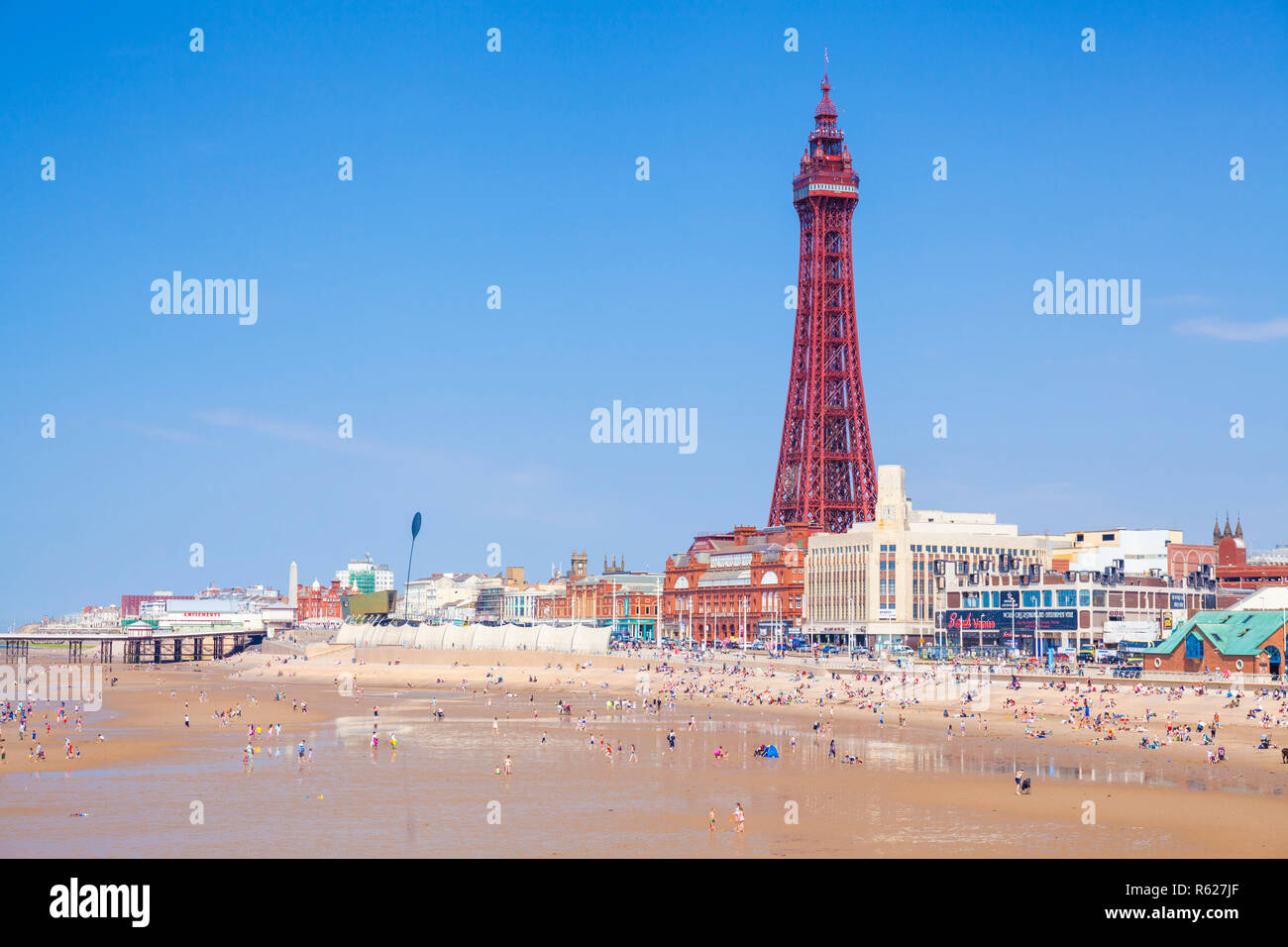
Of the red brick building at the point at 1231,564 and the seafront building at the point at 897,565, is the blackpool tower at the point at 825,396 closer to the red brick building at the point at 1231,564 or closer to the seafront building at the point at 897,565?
the seafront building at the point at 897,565

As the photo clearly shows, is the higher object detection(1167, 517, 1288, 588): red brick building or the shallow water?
detection(1167, 517, 1288, 588): red brick building

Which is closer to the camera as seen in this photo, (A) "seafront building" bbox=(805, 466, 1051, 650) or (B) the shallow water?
(B) the shallow water

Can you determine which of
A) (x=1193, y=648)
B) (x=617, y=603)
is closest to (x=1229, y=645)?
(x=1193, y=648)

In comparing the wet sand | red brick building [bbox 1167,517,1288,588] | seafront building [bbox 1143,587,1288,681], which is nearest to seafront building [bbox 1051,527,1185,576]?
red brick building [bbox 1167,517,1288,588]

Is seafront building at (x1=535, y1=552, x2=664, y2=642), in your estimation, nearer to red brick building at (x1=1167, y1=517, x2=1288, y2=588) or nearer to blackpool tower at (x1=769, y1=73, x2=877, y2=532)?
blackpool tower at (x1=769, y1=73, x2=877, y2=532)

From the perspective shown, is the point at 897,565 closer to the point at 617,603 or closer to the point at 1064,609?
the point at 1064,609
